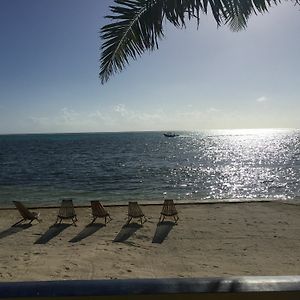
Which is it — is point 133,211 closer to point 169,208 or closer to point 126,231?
point 126,231

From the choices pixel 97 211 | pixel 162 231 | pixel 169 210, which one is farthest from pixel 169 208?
pixel 97 211

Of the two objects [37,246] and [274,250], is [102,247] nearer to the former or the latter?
[37,246]

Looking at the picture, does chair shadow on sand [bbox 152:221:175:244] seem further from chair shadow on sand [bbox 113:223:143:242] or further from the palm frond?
the palm frond

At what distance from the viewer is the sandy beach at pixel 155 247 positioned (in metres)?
8.56

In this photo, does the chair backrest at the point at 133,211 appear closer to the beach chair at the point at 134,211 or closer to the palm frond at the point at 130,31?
the beach chair at the point at 134,211

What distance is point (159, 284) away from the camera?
129 centimetres

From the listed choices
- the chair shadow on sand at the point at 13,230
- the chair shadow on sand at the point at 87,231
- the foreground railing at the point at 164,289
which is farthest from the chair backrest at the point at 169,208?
the foreground railing at the point at 164,289

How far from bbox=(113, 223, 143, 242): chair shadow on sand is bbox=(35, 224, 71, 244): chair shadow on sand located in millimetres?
1896

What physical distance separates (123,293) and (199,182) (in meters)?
33.7

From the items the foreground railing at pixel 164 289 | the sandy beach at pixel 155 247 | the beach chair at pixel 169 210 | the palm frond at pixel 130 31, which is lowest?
the sandy beach at pixel 155 247

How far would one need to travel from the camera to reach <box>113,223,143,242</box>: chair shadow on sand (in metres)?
11.3

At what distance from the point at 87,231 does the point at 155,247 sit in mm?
2717

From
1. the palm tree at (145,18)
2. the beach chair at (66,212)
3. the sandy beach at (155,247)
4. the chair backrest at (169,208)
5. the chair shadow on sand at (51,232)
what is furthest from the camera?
the chair backrest at (169,208)

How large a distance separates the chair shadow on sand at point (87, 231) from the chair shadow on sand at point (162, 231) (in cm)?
189
